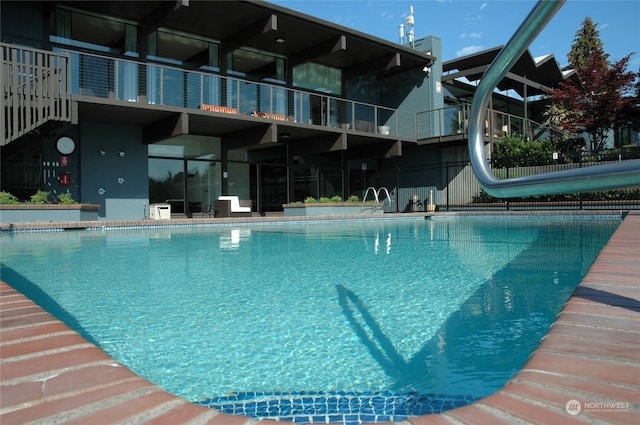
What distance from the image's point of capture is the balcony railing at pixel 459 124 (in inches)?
720

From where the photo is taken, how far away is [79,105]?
39.8ft

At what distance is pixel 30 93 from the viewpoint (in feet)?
35.0

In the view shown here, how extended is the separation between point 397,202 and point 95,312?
17.9m

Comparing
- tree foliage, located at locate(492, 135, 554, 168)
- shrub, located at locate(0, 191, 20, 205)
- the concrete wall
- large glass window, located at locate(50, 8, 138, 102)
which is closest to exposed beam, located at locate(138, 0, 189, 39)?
large glass window, located at locate(50, 8, 138, 102)

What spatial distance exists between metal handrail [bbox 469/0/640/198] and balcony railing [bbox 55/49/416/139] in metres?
12.4

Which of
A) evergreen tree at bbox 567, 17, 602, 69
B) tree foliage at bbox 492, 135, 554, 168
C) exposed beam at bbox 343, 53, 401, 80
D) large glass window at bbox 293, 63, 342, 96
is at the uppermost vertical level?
evergreen tree at bbox 567, 17, 602, 69

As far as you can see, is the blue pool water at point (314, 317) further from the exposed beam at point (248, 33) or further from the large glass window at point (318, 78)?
the large glass window at point (318, 78)

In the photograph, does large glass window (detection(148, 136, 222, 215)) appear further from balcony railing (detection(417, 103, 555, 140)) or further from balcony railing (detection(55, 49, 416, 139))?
balcony railing (detection(417, 103, 555, 140))

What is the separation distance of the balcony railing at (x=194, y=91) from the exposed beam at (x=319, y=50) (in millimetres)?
1289

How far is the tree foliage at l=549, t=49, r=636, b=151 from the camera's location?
18391mm

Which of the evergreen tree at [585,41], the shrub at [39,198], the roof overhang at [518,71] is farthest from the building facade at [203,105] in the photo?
the evergreen tree at [585,41]

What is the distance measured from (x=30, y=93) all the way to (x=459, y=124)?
1456 centimetres

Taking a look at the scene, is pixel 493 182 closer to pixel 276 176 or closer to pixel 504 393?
pixel 504 393

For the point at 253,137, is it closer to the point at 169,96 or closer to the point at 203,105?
the point at 203,105
